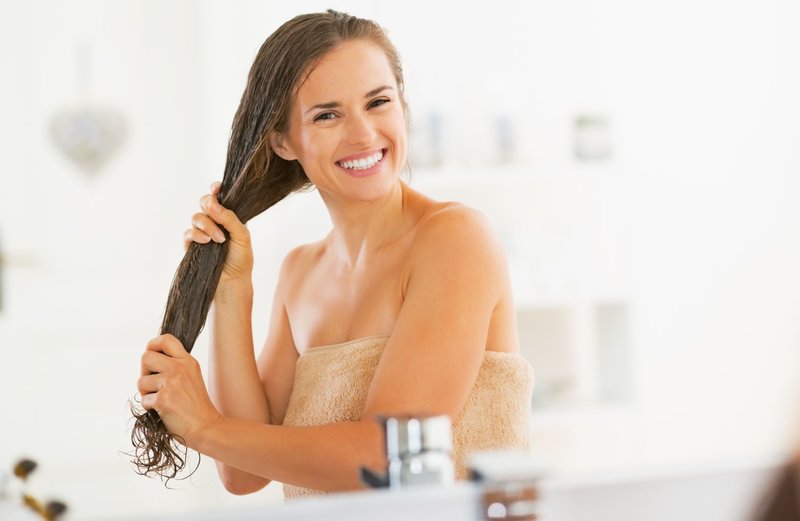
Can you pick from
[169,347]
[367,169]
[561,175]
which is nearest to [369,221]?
[367,169]

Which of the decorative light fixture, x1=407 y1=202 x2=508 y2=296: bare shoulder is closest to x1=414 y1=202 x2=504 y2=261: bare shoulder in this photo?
x1=407 y1=202 x2=508 y2=296: bare shoulder

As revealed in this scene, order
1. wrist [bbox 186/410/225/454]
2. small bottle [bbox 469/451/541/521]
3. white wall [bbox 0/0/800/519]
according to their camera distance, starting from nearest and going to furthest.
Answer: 1. small bottle [bbox 469/451/541/521]
2. wrist [bbox 186/410/225/454]
3. white wall [bbox 0/0/800/519]

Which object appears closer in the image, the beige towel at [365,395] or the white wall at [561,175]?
the beige towel at [365,395]

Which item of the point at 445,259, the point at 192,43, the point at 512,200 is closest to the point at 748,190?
the point at 512,200

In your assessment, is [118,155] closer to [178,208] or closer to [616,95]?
[178,208]

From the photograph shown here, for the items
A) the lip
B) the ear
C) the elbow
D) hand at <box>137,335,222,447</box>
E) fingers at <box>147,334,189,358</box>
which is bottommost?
the elbow

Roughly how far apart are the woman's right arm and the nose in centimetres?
11

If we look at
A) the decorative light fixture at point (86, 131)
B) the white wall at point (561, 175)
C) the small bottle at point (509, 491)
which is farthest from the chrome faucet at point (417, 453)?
the decorative light fixture at point (86, 131)

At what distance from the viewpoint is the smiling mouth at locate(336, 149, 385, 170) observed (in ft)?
2.27

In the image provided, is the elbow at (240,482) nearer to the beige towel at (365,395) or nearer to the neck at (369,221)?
the beige towel at (365,395)

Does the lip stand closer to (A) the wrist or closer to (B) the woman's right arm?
(B) the woman's right arm

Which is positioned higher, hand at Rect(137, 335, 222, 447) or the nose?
the nose

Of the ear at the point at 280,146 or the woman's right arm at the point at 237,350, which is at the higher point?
the ear at the point at 280,146

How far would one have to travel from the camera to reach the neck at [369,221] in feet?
2.41
